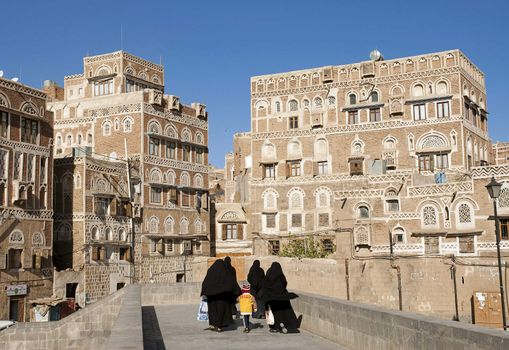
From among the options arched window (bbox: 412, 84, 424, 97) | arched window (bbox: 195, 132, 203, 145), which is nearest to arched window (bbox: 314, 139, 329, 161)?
arched window (bbox: 412, 84, 424, 97)

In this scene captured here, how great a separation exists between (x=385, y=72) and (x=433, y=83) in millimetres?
3894

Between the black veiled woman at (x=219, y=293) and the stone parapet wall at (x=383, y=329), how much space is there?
1981 millimetres

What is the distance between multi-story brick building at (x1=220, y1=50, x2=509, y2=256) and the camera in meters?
44.2

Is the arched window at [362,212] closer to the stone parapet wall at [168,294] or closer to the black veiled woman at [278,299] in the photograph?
the stone parapet wall at [168,294]

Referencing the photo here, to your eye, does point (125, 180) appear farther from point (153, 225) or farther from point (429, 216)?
point (429, 216)

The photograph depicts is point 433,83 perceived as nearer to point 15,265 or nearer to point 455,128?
point 455,128

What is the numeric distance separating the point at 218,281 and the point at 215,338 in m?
1.34

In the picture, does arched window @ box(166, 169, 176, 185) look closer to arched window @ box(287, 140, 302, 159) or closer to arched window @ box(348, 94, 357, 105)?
arched window @ box(287, 140, 302, 159)

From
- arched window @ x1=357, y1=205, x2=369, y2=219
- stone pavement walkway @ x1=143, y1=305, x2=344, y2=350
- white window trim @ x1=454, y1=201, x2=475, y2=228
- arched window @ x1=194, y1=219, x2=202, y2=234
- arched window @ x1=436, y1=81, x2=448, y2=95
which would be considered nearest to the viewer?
stone pavement walkway @ x1=143, y1=305, x2=344, y2=350

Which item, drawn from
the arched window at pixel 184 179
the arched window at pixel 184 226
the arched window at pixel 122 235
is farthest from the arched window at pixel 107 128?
the arched window at pixel 184 226

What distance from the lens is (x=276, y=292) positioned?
14352 mm

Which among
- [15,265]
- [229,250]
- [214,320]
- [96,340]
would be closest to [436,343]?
[214,320]

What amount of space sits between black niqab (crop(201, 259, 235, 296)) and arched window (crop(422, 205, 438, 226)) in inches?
1095

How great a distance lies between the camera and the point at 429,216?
4081cm
